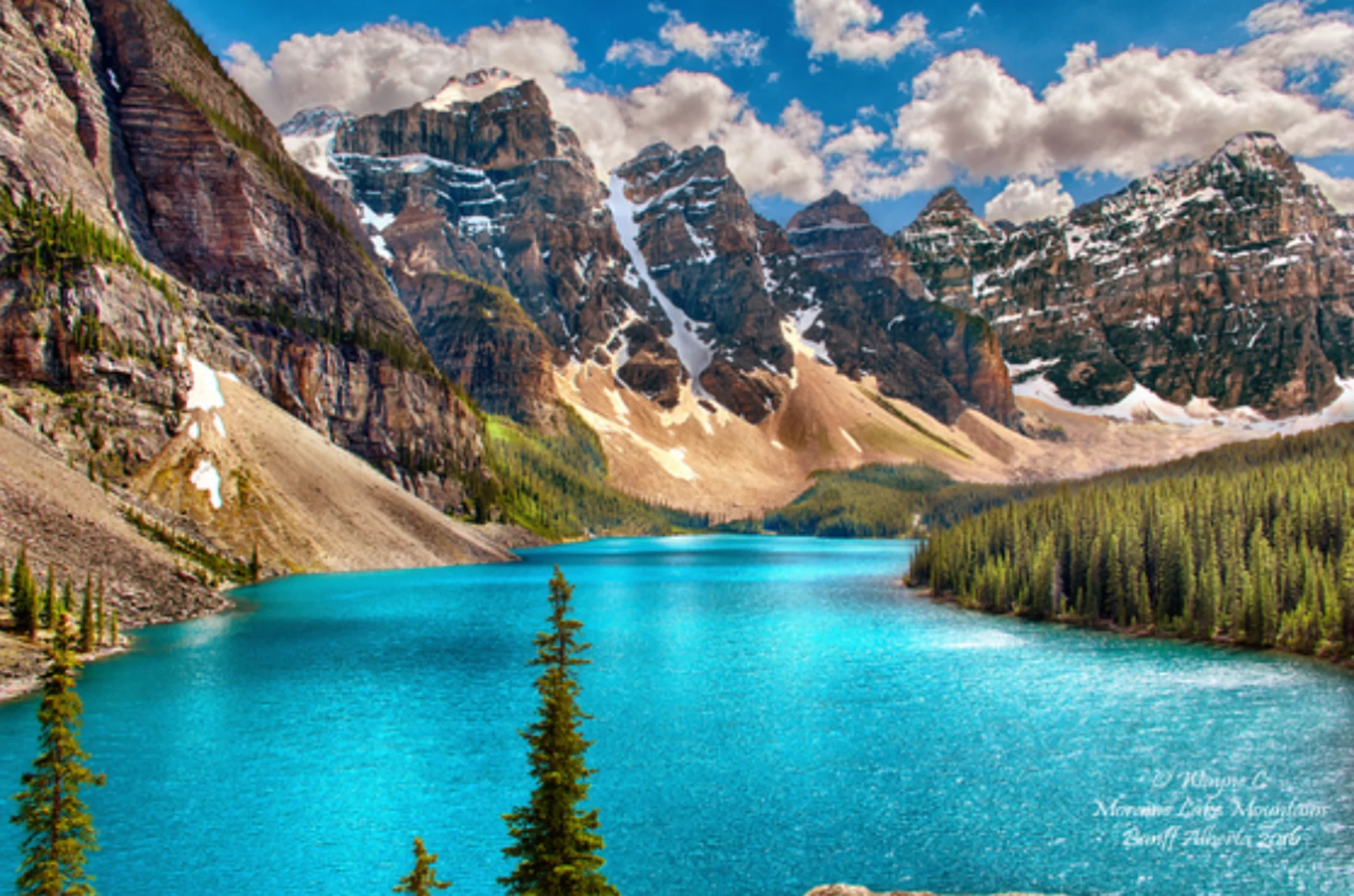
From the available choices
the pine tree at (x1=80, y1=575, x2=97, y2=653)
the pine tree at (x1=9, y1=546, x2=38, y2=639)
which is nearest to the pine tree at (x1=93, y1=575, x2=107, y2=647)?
the pine tree at (x1=80, y1=575, x2=97, y2=653)

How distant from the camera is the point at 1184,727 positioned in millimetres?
38688

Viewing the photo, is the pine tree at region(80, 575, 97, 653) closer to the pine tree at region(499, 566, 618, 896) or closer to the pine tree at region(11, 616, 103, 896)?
the pine tree at region(11, 616, 103, 896)

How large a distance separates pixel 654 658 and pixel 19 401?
210ft

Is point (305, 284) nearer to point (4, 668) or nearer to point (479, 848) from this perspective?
point (4, 668)

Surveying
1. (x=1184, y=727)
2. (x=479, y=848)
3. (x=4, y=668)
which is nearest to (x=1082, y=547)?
(x=1184, y=727)

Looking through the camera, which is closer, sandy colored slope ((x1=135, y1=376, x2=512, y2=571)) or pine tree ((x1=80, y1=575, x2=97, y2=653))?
pine tree ((x1=80, y1=575, x2=97, y2=653))

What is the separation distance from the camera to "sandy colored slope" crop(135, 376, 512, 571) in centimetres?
8831

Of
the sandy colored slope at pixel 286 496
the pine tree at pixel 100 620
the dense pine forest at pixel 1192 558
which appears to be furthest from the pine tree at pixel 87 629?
the dense pine forest at pixel 1192 558

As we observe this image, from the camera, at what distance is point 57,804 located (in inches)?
600

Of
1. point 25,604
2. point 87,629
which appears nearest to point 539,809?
point 25,604

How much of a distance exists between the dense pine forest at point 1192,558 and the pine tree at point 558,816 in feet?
189

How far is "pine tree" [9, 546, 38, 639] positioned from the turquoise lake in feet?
13.8

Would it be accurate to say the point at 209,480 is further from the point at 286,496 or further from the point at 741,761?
the point at 741,761

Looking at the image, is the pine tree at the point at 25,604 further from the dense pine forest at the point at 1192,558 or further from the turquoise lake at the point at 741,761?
the dense pine forest at the point at 1192,558
